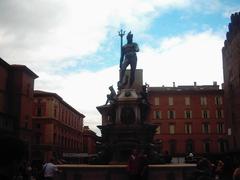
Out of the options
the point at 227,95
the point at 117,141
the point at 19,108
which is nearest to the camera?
the point at 117,141

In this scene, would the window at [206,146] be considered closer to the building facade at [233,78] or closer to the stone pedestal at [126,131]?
the building facade at [233,78]

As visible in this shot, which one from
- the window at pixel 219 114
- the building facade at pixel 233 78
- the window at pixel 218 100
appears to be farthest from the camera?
the window at pixel 218 100

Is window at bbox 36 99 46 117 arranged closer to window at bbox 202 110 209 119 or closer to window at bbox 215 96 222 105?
window at bbox 202 110 209 119

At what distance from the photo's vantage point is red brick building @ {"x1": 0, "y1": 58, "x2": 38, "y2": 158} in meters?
56.1

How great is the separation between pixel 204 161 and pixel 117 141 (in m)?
4.97

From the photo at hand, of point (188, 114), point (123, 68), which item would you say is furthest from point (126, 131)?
point (188, 114)

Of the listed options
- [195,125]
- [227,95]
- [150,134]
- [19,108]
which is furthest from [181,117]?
[150,134]

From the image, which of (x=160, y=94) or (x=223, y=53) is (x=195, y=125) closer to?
(x=160, y=94)

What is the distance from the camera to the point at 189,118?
75750 millimetres

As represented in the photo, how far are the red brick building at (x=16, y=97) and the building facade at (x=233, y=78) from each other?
3028cm

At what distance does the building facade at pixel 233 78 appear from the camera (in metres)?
49.4

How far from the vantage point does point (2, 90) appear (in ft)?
184

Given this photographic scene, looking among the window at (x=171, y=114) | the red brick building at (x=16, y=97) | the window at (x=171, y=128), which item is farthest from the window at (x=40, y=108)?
the window at (x=171, y=128)

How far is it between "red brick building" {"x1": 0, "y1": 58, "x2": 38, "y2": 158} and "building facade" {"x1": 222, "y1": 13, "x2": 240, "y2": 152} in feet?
99.4
